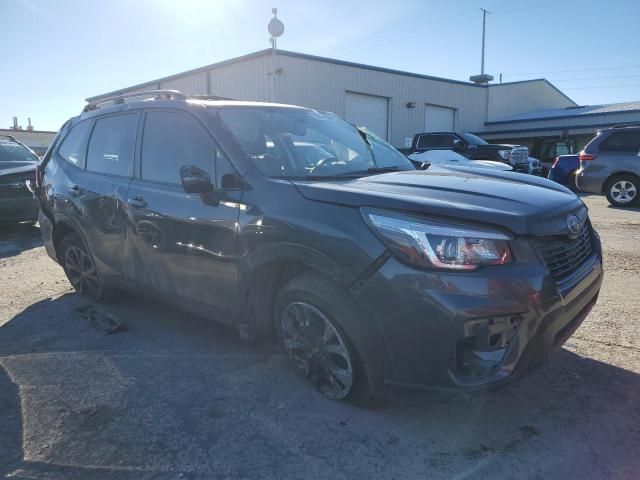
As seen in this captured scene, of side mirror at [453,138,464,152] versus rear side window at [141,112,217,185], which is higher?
side mirror at [453,138,464,152]

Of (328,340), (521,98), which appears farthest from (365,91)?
(328,340)

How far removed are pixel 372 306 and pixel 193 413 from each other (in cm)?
123

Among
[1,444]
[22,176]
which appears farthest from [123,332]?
[22,176]

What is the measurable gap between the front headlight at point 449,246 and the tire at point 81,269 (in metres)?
3.15

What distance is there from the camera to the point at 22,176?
8.11m

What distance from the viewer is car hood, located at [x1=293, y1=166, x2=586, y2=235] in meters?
2.28

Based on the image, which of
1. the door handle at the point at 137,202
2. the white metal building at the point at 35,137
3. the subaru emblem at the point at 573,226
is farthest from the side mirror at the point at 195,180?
the white metal building at the point at 35,137

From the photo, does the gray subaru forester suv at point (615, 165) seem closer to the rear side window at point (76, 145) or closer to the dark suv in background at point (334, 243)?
the dark suv in background at point (334, 243)

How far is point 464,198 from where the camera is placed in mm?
2453

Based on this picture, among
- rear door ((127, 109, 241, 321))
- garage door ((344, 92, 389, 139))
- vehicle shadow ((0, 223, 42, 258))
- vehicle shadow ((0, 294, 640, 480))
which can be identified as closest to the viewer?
vehicle shadow ((0, 294, 640, 480))

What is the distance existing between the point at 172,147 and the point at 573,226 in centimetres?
262

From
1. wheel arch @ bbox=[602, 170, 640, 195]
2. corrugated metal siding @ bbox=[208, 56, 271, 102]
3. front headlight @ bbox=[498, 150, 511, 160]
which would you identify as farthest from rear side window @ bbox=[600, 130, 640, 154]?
corrugated metal siding @ bbox=[208, 56, 271, 102]

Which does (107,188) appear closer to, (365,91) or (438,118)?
(365,91)

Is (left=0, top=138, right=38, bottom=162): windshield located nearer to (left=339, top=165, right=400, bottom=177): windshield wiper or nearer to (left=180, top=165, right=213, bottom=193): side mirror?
(left=180, top=165, right=213, bottom=193): side mirror
